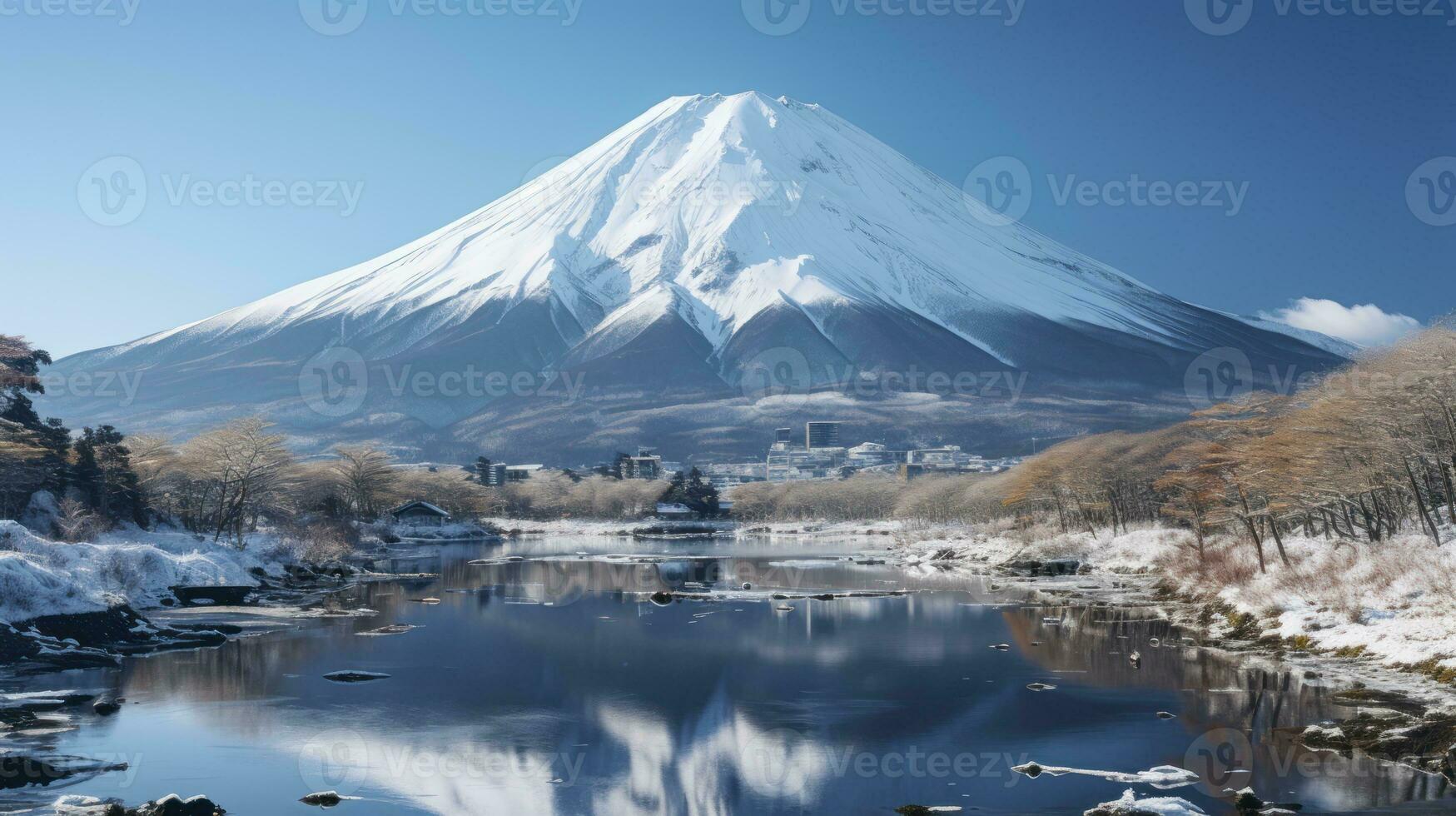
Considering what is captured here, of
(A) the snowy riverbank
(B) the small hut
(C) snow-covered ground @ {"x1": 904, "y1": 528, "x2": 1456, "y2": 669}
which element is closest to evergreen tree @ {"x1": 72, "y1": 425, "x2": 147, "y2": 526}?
(A) the snowy riverbank

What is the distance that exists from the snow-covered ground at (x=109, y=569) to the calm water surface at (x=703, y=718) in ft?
10.1

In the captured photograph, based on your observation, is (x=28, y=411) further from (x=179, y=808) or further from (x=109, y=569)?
(x=179, y=808)

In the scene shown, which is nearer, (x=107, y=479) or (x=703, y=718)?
(x=703, y=718)

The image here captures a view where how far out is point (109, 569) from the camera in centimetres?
3291

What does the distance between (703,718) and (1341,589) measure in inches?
644

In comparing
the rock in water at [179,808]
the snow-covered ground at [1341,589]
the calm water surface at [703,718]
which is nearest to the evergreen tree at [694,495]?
the snow-covered ground at [1341,589]

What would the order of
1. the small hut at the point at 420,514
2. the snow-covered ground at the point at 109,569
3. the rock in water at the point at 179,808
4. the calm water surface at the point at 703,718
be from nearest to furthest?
the rock in water at the point at 179,808 < the calm water surface at the point at 703,718 < the snow-covered ground at the point at 109,569 < the small hut at the point at 420,514

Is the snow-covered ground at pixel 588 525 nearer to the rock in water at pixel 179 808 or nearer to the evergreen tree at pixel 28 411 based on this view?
the evergreen tree at pixel 28 411

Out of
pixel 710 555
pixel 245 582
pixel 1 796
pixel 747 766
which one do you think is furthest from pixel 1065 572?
pixel 1 796

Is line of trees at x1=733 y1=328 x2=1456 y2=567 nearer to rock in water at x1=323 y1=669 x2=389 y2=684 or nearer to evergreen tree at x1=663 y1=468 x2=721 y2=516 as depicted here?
rock in water at x1=323 y1=669 x2=389 y2=684

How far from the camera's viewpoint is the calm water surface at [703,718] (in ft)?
52.2

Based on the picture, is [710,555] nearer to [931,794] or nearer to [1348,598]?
[1348,598]

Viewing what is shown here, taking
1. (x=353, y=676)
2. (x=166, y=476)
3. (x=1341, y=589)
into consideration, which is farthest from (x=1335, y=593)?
(x=166, y=476)

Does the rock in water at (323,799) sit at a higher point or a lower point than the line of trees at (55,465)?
lower
